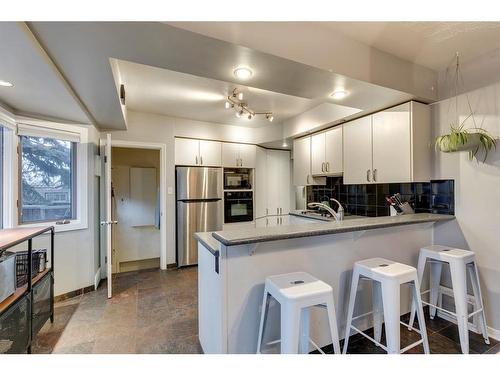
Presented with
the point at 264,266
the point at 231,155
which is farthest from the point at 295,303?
the point at 231,155

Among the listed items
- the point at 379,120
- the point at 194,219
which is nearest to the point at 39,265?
the point at 194,219

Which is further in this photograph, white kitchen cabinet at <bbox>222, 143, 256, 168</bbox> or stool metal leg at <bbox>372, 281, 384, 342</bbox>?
white kitchen cabinet at <bbox>222, 143, 256, 168</bbox>

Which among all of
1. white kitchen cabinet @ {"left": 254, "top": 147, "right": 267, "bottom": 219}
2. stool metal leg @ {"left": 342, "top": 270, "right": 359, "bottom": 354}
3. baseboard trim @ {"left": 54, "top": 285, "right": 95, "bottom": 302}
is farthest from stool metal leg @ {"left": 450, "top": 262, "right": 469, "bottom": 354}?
baseboard trim @ {"left": 54, "top": 285, "right": 95, "bottom": 302}

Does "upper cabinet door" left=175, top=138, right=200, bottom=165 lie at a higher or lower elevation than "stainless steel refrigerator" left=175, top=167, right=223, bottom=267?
higher

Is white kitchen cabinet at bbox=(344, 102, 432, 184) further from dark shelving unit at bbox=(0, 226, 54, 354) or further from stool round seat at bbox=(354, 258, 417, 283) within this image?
dark shelving unit at bbox=(0, 226, 54, 354)

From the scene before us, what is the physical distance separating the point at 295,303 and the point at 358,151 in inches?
88.5

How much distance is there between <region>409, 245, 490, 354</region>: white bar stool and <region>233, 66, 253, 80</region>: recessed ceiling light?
6.82 feet

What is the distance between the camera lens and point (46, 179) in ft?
8.87

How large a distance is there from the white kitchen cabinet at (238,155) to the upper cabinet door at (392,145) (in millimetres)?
2151

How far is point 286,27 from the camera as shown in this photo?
152 cm

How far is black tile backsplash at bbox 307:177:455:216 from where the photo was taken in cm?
240

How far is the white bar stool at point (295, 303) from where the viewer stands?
125 cm

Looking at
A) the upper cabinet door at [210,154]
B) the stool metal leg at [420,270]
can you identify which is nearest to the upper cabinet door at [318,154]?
the upper cabinet door at [210,154]

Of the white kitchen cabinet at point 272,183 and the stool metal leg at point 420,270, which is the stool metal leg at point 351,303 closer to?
the stool metal leg at point 420,270
